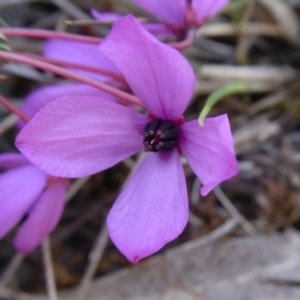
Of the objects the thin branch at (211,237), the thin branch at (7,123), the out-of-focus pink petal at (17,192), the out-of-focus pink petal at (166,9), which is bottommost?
the thin branch at (211,237)

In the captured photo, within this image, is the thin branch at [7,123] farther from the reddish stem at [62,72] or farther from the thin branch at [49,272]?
the reddish stem at [62,72]

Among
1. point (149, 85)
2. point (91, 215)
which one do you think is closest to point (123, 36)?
point (149, 85)

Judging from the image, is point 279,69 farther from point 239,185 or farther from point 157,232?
point 157,232

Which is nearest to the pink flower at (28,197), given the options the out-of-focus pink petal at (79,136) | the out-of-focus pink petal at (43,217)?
the out-of-focus pink petal at (43,217)

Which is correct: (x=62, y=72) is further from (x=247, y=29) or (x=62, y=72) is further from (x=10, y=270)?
(x=247, y=29)

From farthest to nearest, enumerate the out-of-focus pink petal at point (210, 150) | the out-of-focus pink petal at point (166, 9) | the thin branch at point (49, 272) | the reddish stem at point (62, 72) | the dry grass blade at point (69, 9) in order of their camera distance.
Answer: the dry grass blade at point (69, 9) → the thin branch at point (49, 272) → the out-of-focus pink petal at point (166, 9) → the reddish stem at point (62, 72) → the out-of-focus pink petal at point (210, 150)

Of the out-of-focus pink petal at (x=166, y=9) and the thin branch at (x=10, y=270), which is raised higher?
the out-of-focus pink petal at (x=166, y=9)

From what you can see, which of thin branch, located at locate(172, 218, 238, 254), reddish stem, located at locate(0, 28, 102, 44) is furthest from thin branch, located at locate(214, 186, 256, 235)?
reddish stem, located at locate(0, 28, 102, 44)
